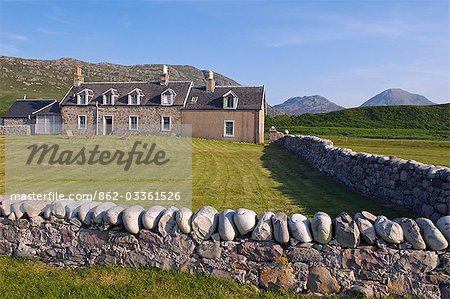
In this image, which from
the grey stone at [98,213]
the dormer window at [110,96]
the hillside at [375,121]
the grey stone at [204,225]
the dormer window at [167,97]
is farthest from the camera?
the hillside at [375,121]

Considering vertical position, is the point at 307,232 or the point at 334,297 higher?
the point at 307,232

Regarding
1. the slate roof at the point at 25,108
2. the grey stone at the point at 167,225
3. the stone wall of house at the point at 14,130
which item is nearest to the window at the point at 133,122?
the stone wall of house at the point at 14,130

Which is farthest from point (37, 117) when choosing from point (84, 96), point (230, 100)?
point (230, 100)

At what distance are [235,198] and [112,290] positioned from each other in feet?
16.7

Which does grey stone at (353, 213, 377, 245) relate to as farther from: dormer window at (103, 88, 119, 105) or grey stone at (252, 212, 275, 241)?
dormer window at (103, 88, 119, 105)

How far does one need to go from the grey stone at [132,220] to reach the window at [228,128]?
3101 centimetres

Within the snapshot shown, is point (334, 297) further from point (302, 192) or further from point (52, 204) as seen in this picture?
point (302, 192)

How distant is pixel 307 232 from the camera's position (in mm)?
4160

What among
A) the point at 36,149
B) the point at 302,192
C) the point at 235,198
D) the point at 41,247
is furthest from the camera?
the point at 36,149

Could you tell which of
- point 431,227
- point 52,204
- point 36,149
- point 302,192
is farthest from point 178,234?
point 36,149

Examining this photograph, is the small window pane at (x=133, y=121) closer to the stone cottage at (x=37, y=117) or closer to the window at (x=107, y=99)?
the window at (x=107, y=99)

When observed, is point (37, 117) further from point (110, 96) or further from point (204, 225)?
point (204, 225)

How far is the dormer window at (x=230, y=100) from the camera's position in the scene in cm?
3519

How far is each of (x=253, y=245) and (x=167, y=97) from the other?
3363 centimetres
